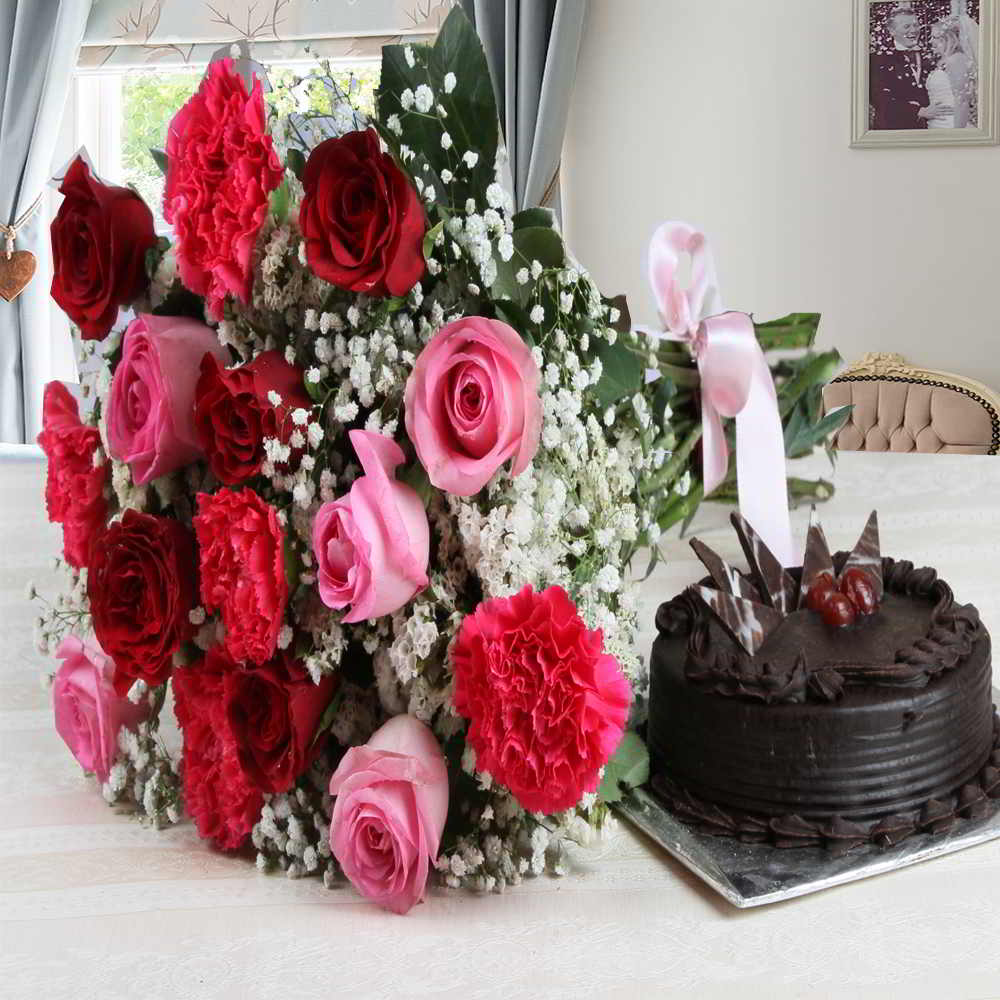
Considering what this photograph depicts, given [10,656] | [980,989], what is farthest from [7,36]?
[980,989]

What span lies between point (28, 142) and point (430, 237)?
3825 millimetres

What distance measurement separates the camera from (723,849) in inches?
24.5

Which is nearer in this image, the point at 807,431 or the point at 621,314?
the point at 621,314

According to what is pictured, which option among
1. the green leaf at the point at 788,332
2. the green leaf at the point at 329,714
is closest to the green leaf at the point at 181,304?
the green leaf at the point at 329,714

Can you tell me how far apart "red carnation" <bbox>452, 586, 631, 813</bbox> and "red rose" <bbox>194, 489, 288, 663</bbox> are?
94mm

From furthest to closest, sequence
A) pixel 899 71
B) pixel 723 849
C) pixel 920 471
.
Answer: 1. pixel 899 71
2. pixel 920 471
3. pixel 723 849

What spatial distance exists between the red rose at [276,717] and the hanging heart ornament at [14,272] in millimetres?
3712

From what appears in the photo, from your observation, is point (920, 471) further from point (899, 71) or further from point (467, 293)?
point (899, 71)

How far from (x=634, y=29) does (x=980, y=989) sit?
362 cm

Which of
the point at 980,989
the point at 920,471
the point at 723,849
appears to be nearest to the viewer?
the point at 980,989

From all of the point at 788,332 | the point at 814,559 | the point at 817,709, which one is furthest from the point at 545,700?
the point at 788,332

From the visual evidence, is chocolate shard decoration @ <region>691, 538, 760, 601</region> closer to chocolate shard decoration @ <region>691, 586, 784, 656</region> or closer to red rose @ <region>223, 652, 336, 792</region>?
chocolate shard decoration @ <region>691, 586, 784, 656</region>

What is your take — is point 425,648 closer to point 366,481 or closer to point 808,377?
point 366,481

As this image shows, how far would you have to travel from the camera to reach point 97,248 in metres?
0.64
